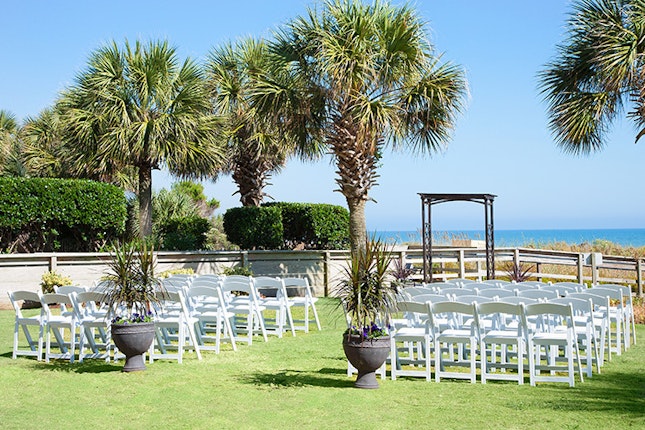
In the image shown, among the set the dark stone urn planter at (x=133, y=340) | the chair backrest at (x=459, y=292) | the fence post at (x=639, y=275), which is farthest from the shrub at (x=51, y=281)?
the fence post at (x=639, y=275)

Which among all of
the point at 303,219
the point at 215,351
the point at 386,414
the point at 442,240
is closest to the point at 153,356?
the point at 215,351

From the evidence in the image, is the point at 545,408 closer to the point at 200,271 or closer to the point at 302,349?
the point at 302,349

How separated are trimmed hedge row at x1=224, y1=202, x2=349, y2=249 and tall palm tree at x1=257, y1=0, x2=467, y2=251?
3.39 meters

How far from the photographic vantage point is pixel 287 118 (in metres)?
18.0

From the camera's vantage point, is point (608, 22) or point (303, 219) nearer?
point (608, 22)

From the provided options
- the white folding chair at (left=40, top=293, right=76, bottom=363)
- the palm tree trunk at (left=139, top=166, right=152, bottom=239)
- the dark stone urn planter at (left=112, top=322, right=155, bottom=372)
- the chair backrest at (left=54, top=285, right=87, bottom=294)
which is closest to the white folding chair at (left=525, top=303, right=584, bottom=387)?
the dark stone urn planter at (left=112, top=322, right=155, bottom=372)

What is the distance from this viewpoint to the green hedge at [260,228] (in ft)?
67.6

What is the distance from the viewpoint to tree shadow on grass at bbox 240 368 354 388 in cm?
765

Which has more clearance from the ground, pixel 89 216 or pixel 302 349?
pixel 89 216

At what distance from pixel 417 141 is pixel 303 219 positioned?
15.2 feet

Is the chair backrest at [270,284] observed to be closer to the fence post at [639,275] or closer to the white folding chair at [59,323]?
the white folding chair at [59,323]

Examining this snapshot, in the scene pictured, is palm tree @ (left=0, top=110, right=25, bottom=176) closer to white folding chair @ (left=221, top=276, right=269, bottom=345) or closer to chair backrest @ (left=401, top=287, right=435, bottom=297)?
white folding chair @ (left=221, top=276, right=269, bottom=345)

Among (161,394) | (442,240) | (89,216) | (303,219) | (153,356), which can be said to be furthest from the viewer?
(442,240)

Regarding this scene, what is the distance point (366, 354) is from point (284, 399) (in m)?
0.94
